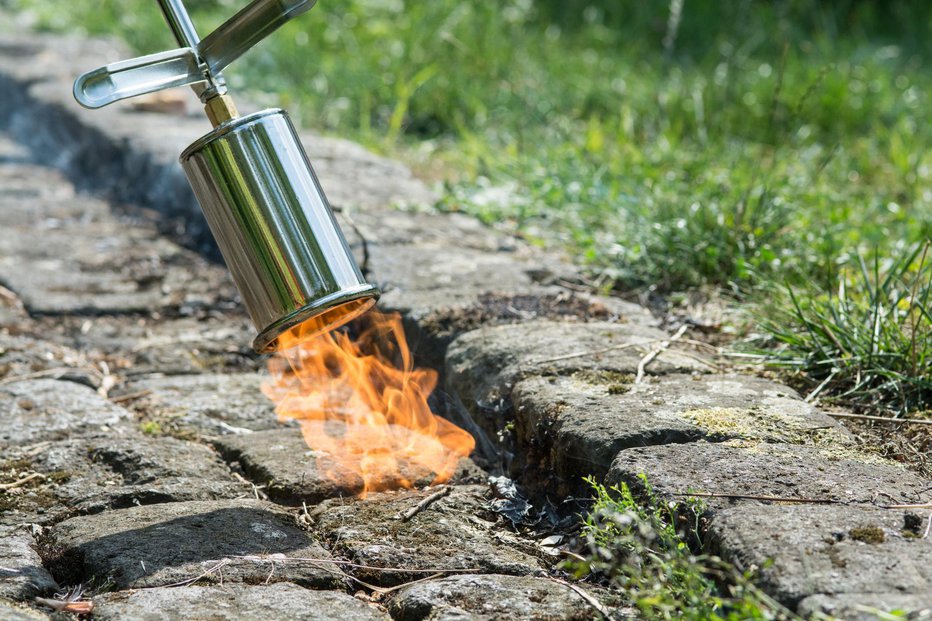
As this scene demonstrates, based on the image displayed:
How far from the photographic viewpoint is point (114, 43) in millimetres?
6238

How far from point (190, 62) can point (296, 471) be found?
814mm

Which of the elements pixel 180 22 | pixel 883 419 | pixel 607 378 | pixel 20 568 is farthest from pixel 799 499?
pixel 180 22

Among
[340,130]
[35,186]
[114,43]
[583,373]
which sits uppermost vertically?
[114,43]

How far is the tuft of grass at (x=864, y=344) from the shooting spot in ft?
7.06

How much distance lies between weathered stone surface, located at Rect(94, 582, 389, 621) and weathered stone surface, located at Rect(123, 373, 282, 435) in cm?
80

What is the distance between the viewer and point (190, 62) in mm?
1869

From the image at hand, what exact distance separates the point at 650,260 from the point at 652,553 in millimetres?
1502

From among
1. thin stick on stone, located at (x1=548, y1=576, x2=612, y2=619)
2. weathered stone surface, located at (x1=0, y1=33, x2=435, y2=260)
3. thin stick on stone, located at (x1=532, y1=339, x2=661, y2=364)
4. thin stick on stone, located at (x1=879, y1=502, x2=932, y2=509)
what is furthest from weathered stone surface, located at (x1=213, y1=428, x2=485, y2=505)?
weathered stone surface, located at (x1=0, y1=33, x2=435, y2=260)

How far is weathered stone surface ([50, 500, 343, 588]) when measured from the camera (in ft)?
5.56

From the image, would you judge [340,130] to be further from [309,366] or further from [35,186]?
[309,366]

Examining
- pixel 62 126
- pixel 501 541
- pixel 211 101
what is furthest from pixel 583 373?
pixel 62 126

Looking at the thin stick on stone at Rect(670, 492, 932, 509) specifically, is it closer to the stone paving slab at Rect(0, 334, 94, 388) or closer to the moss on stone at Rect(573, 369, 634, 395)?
the moss on stone at Rect(573, 369, 634, 395)

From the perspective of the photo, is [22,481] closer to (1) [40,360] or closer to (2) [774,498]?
(1) [40,360]

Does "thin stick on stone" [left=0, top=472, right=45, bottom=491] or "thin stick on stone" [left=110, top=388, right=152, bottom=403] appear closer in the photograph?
"thin stick on stone" [left=0, top=472, right=45, bottom=491]
